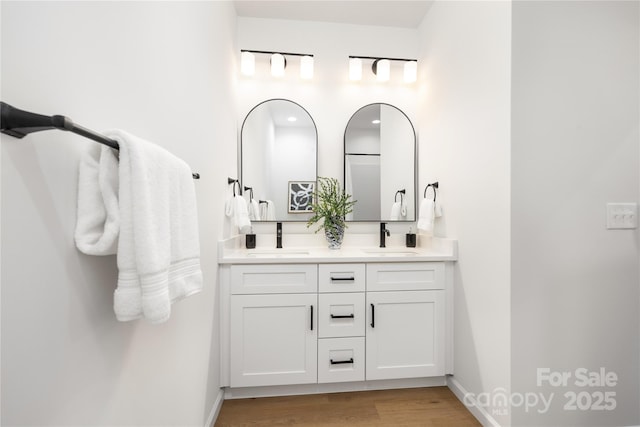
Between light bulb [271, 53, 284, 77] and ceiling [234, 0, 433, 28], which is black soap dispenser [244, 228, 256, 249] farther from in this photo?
ceiling [234, 0, 433, 28]

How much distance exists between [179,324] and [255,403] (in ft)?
3.02

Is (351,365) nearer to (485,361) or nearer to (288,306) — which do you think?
(288,306)

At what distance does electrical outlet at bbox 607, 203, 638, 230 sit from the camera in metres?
1.31

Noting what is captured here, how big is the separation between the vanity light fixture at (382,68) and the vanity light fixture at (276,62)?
1.11 ft

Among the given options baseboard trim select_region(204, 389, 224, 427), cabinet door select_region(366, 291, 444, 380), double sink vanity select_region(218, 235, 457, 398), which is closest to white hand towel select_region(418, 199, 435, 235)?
double sink vanity select_region(218, 235, 457, 398)

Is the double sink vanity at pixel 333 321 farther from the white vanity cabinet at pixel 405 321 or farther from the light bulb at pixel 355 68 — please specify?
the light bulb at pixel 355 68

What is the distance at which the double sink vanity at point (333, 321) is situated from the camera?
5.40ft

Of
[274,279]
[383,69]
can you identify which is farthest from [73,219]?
[383,69]

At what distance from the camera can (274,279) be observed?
1.66 metres

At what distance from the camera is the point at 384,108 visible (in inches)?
89.8

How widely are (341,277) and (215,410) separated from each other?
0.98 m

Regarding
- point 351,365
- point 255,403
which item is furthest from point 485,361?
point 255,403

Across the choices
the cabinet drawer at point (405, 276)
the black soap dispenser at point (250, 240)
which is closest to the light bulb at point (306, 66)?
the black soap dispenser at point (250, 240)

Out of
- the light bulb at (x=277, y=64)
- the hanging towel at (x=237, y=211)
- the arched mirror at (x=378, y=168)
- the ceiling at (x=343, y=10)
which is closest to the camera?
the hanging towel at (x=237, y=211)
